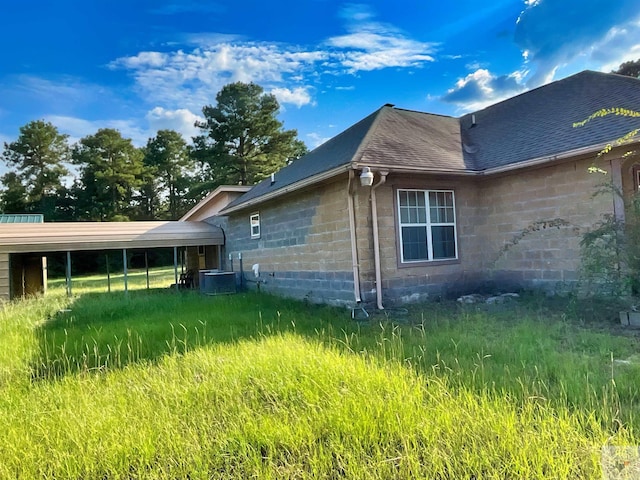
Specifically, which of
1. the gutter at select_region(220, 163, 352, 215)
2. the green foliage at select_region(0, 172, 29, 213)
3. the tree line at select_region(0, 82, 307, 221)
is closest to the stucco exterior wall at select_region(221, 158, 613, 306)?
the gutter at select_region(220, 163, 352, 215)

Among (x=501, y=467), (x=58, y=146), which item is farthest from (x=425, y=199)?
(x=58, y=146)

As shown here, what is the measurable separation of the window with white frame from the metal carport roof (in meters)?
9.53

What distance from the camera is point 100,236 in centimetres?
Answer: 1398

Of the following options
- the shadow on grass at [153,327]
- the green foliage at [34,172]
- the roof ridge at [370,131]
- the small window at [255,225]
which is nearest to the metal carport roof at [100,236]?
the small window at [255,225]

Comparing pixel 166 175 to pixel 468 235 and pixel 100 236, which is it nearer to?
pixel 100 236

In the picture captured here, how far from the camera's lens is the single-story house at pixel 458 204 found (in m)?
7.26

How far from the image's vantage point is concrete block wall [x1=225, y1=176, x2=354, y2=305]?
7.89m

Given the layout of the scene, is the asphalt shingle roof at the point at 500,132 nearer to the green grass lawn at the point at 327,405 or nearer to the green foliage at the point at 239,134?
the green grass lawn at the point at 327,405

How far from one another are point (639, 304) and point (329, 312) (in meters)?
4.94

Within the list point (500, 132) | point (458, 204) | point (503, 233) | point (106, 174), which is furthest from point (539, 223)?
point (106, 174)

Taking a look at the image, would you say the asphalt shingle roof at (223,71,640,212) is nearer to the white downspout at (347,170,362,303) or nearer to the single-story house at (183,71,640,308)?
the single-story house at (183,71,640,308)

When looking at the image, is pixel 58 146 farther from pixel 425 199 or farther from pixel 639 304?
pixel 639 304

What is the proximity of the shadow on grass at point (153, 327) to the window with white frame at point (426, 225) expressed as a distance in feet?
6.51

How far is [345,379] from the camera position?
11.1 feet
